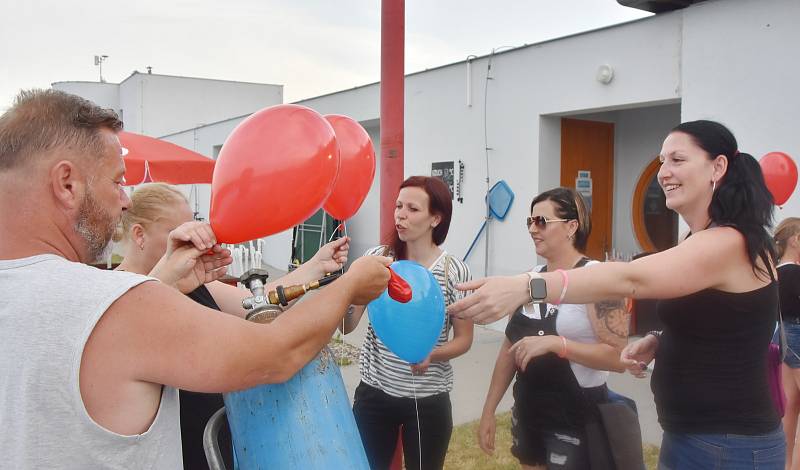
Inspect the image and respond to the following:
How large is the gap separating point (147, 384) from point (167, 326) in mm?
128

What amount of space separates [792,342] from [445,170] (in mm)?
5263

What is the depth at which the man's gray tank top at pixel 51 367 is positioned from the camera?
3.64ft

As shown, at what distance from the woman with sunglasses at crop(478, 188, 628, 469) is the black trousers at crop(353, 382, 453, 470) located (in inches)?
13.3

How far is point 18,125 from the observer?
1.20 meters

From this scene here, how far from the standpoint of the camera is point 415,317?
2434 mm

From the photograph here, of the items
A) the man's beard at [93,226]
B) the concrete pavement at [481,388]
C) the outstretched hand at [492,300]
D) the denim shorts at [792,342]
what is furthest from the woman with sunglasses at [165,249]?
the denim shorts at [792,342]

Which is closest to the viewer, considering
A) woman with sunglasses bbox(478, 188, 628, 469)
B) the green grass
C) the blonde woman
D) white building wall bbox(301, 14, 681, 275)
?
woman with sunglasses bbox(478, 188, 628, 469)

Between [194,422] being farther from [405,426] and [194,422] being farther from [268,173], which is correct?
[405,426]

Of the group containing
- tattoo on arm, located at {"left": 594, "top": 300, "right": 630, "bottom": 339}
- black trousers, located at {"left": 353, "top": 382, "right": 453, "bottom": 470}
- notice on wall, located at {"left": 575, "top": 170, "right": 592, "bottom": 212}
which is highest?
notice on wall, located at {"left": 575, "top": 170, "right": 592, "bottom": 212}

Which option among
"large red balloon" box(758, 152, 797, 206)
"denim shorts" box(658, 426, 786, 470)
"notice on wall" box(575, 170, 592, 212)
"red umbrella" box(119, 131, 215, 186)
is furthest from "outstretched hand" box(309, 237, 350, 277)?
"notice on wall" box(575, 170, 592, 212)

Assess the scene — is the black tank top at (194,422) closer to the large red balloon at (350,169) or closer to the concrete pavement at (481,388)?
the large red balloon at (350,169)

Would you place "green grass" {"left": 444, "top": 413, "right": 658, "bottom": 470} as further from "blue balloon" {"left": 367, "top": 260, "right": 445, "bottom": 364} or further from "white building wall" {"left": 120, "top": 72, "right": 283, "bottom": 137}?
"white building wall" {"left": 120, "top": 72, "right": 283, "bottom": 137}

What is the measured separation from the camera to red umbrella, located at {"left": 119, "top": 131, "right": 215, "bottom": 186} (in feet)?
22.5

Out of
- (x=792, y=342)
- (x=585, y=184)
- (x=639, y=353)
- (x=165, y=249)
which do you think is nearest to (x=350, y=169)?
(x=165, y=249)
